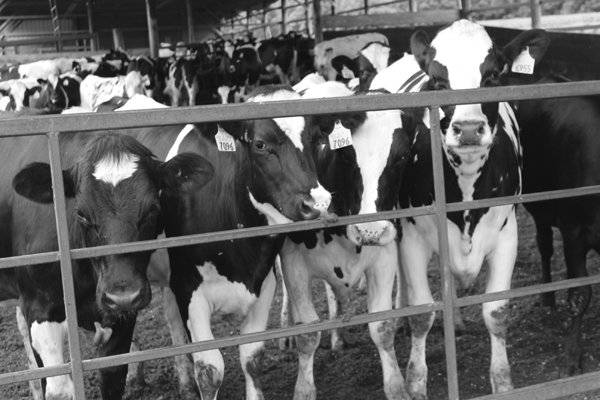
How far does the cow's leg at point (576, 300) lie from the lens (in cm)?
461

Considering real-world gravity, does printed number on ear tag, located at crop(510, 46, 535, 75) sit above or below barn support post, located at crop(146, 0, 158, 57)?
below

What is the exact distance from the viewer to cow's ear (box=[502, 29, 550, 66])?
14.7 feet

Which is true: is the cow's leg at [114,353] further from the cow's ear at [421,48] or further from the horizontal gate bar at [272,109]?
the cow's ear at [421,48]

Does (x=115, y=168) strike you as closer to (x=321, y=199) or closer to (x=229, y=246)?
(x=229, y=246)

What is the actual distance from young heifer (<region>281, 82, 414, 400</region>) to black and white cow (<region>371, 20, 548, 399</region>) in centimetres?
18

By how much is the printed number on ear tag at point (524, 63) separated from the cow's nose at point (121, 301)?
2608 mm

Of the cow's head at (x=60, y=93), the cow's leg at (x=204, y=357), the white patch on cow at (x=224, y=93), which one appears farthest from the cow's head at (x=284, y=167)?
the white patch on cow at (x=224, y=93)

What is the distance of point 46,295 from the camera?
12.1 ft

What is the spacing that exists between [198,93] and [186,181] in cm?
1388

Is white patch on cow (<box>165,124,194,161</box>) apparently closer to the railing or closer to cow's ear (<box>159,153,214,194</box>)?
cow's ear (<box>159,153,214,194</box>)

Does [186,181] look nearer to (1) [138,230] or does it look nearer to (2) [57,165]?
(1) [138,230]

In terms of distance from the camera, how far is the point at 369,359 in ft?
17.2

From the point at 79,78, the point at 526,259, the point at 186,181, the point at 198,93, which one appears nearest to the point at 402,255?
the point at 186,181

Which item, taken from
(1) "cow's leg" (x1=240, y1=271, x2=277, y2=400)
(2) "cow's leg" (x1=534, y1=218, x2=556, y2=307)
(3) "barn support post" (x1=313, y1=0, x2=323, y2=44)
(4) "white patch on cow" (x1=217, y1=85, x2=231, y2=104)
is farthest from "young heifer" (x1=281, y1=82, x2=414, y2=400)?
(4) "white patch on cow" (x1=217, y1=85, x2=231, y2=104)
